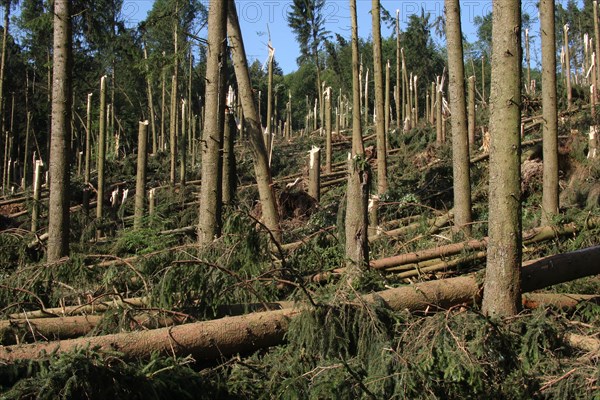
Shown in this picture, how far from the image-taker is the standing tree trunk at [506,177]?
5.33 m

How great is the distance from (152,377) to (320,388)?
1.11 metres

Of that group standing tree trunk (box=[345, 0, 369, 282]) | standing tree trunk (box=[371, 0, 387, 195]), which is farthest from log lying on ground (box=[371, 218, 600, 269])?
standing tree trunk (box=[371, 0, 387, 195])

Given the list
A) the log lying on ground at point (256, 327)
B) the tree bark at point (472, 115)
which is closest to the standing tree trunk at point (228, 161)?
the log lying on ground at point (256, 327)

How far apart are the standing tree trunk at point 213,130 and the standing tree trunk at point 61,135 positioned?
1.78m

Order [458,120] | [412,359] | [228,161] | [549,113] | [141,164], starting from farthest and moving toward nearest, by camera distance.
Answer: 1. [141,164]
2. [228,161]
3. [549,113]
4. [458,120]
5. [412,359]

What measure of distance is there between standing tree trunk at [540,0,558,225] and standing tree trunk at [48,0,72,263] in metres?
6.65

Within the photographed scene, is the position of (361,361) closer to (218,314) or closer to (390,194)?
(218,314)

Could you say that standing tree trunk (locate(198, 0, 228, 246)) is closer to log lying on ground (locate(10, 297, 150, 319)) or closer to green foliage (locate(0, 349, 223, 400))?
log lying on ground (locate(10, 297, 150, 319))

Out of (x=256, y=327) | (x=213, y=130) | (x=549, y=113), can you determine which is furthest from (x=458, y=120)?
(x=256, y=327)

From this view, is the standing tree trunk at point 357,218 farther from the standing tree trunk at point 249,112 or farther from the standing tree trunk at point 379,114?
the standing tree trunk at point 379,114

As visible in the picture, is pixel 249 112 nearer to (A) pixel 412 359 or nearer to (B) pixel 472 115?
(A) pixel 412 359

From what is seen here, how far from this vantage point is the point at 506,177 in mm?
5340

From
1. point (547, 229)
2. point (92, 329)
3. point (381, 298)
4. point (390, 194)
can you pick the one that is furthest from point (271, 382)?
point (390, 194)

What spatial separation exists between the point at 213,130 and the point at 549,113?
5127 mm
